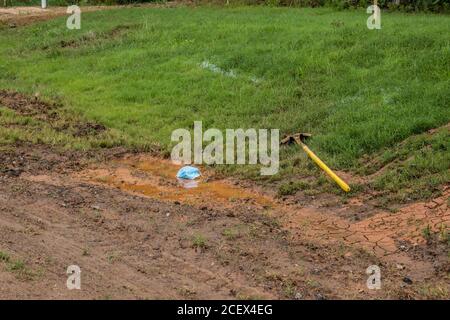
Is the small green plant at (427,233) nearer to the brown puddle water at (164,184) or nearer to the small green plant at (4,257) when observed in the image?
the brown puddle water at (164,184)

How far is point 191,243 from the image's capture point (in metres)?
6.95

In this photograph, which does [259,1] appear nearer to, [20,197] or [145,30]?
[145,30]

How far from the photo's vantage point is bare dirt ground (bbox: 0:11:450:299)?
5.95 m

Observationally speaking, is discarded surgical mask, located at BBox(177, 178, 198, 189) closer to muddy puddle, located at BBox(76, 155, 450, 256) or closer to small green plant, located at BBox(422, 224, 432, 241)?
muddy puddle, located at BBox(76, 155, 450, 256)

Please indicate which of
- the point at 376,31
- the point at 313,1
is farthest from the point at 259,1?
the point at 376,31

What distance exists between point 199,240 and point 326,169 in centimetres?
238

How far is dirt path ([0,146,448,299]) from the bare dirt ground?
0.01 meters

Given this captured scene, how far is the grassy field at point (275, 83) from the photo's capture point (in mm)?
9258

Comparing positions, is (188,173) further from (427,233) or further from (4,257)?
(4,257)

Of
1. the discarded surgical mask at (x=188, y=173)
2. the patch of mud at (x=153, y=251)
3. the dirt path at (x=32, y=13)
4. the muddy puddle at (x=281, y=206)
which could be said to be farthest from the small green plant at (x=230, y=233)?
the dirt path at (x=32, y=13)

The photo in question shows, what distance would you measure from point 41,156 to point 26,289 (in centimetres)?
466

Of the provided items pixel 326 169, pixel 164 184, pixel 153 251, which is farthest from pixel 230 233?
pixel 164 184

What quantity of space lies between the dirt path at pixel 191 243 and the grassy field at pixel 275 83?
907 mm

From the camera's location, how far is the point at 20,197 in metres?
8.15
